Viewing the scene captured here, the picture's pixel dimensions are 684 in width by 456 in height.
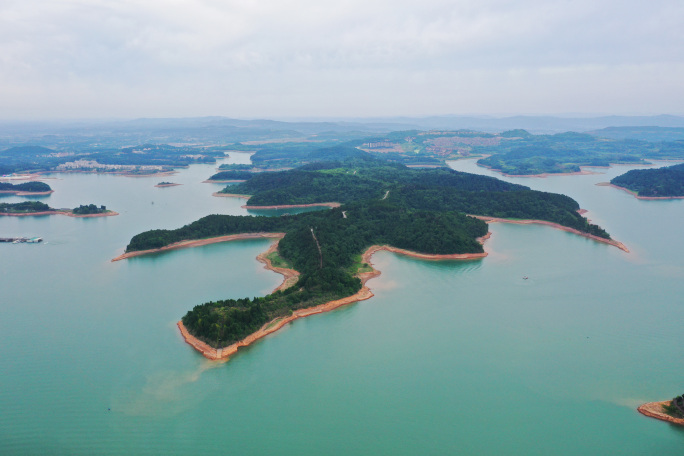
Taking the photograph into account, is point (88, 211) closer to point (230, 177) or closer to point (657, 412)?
point (230, 177)

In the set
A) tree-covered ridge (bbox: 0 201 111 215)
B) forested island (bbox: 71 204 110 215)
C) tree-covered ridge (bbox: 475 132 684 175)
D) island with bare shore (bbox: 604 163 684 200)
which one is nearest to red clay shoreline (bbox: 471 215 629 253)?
island with bare shore (bbox: 604 163 684 200)

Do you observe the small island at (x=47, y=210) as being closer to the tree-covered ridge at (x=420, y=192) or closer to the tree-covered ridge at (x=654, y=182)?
the tree-covered ridge at (x=420, y=192)

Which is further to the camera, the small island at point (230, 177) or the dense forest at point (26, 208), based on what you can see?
the small island at point (230, 177)

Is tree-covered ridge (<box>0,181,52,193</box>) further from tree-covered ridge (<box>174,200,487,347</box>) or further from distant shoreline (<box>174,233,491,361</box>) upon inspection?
distant shoreline (<box>174,233,491,361</box>)

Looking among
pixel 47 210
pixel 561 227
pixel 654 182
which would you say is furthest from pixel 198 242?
pixel 654 182

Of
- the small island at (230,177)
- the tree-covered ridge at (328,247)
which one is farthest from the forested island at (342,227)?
the small island at (230,177)

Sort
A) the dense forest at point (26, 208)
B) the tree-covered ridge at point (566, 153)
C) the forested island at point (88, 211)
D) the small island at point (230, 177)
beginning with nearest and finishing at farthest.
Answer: the forested island at point (88, 211), the dense forest at point (26, 208), the small island at point (230, 177), the tree-covered ridge at point (566, 153)

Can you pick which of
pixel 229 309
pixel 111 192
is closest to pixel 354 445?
pixel 229 309
